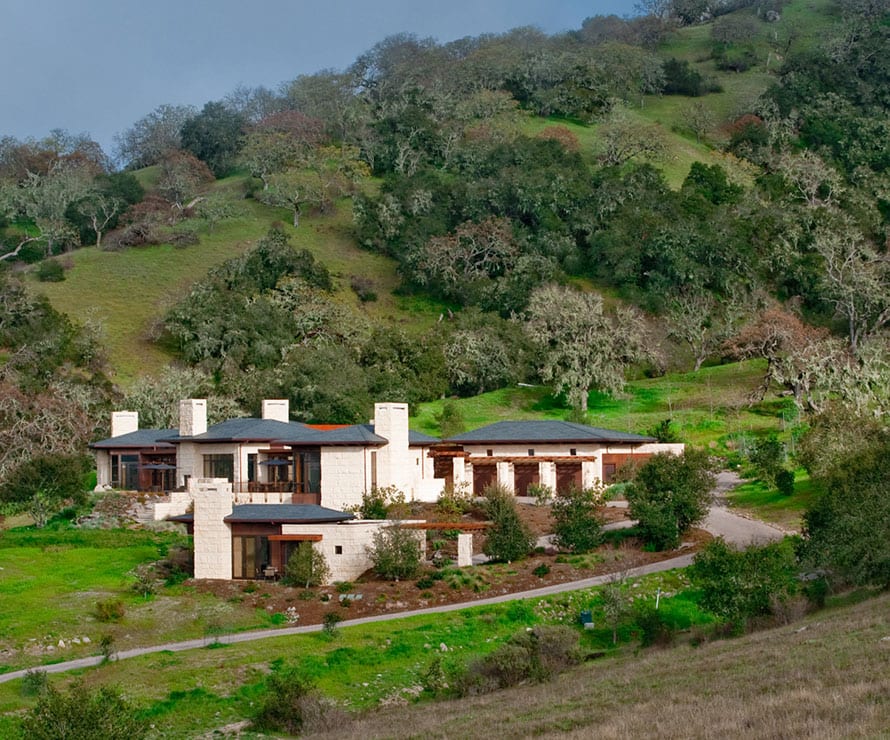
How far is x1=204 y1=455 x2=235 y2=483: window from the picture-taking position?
55844 mm

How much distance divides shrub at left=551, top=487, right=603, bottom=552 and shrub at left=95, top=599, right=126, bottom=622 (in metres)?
14.5

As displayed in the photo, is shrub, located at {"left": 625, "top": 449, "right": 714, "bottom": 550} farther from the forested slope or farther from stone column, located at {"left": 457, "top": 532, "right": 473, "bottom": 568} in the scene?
the forested slope

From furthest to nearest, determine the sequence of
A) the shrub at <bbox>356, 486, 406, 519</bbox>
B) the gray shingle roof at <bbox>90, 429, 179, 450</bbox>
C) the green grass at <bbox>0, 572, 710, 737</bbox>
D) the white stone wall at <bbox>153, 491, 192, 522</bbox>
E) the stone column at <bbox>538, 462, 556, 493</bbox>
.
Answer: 1. the gray shingle roof at <bbox>90, 429, 179, 450</bbox>
2. the stone column at <bbox>538, 462, 556, 493</bbox>
3. the white stone wall at <bbox>153, 491, 192, 522</bbox>
4. the shrub at <bbox>356, 486, 406, 519</bbox>
5. the green grass at <bbox>0, 572, 710, 737</bbox>

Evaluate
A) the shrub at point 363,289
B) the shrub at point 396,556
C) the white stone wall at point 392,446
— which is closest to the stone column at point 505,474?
the white stone wall at point 392,446


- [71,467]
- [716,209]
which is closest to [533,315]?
[716,209]

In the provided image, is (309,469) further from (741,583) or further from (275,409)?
(741,583)

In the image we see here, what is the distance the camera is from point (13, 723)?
28.5m

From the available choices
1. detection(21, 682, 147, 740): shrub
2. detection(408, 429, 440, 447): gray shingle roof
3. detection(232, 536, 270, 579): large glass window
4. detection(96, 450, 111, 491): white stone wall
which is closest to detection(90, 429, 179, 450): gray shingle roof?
detection(96, 450, 111, 491): white stone wall

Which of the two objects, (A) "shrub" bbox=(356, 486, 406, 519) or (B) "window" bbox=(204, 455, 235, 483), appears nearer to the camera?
(A) "shrub" bbox=(356, 486, 406, 519)

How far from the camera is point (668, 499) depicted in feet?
149

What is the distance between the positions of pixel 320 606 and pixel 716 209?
65793 millimetres

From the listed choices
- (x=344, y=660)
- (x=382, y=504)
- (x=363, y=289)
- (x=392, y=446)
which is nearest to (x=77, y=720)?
(x=344, y=660)

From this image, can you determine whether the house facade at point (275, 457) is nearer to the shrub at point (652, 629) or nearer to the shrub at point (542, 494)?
the shrub at point (542, 494)

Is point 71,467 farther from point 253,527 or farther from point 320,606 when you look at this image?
point 320,606
